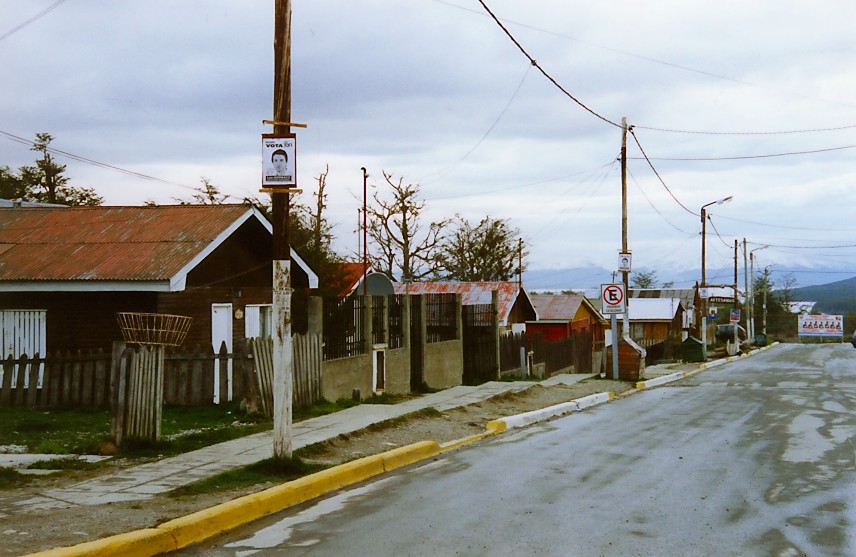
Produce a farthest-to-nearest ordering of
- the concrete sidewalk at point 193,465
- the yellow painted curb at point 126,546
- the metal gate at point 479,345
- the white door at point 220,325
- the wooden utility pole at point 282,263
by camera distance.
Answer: the metal gate at point 479,345, the white door at point 220,325, the wooden utility pole at point 282,263, the concrete sidewalk at point 193,465, the yellow painted curb at point 126,546

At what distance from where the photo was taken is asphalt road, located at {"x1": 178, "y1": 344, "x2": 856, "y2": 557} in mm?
6836

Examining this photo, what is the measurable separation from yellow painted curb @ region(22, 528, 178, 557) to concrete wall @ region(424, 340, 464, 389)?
49.4 ft

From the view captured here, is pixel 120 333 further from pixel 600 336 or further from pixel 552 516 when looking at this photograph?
pixel 600 336

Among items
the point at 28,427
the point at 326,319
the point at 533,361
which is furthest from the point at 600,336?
the point at 28,427

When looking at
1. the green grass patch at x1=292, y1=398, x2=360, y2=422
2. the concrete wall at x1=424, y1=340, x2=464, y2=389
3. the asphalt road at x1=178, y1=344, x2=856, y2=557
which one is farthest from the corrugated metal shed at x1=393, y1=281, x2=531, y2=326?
the asphalt road at x1=178, y1=344, x2=856, y2=557

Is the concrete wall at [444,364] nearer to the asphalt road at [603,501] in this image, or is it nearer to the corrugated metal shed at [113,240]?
the corrugated metal shed at [113,240]

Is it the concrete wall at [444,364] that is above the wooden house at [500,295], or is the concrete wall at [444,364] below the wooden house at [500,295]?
below

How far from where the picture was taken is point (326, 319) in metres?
17.2

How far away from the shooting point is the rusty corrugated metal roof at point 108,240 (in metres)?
17.6

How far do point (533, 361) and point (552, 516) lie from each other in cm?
2608

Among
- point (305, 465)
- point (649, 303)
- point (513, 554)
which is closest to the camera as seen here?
point (513, 554)

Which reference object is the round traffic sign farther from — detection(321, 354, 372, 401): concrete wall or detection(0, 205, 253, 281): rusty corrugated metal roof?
detection(0, 205, 253, 281): rusty corrugated metal roof

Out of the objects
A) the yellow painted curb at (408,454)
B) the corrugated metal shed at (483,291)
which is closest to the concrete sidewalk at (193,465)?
the yellow painted curb at (408,454)

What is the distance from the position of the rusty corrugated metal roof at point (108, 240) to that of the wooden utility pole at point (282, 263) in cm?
781
